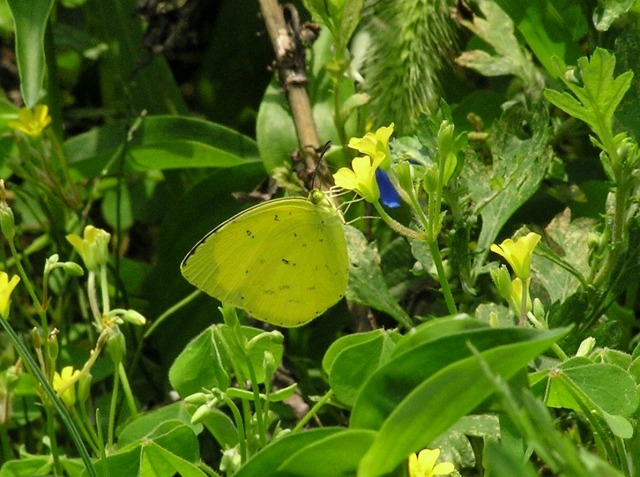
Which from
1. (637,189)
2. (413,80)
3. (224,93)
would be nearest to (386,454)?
(637,189)

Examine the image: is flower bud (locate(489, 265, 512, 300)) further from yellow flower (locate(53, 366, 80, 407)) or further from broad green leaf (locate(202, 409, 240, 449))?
yellow flower (locate(53, 366, 80, 407))

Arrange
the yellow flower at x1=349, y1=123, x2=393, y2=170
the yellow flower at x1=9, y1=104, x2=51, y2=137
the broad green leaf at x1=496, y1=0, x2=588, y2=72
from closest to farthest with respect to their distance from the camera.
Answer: the yellow flower at x1=349, y1=123, x2=393, y2=170
the broad green leaf at x1=496, y1=0, x2=588, y2=72
the yellow flower at x1=9, y1=104, x2=51, y2=137

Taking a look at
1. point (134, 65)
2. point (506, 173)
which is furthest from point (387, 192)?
point (134, 65)

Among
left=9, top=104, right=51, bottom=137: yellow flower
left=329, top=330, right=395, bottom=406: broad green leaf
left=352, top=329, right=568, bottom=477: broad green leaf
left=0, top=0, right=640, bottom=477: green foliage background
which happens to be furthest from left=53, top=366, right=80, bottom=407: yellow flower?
left=9, top=104, right=51, bottom=137: yellow flower

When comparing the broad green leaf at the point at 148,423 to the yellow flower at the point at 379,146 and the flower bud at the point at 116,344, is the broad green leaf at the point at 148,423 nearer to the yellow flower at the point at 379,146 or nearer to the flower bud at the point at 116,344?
the flower bud at the point at 116,344

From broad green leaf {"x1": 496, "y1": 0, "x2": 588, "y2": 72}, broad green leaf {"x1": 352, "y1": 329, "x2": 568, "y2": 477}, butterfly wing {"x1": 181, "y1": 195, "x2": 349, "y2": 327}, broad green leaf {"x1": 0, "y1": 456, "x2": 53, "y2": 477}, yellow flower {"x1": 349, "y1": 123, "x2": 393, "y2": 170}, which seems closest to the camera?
broad green leaf {"x1": 352, "y1": 329, "x2": 568, "y2": 477}
